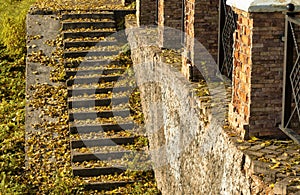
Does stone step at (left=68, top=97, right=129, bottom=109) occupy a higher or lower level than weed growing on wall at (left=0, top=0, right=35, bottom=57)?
lower

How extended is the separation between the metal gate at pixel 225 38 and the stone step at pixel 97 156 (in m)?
2.79

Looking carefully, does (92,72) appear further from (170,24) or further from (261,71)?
(261,71)

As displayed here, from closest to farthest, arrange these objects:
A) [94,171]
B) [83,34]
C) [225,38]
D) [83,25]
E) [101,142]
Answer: [225,38], [94,171], [101,142], [83,34], [83,25]

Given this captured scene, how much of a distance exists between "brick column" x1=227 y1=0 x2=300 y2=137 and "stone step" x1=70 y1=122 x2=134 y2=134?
4917 mm

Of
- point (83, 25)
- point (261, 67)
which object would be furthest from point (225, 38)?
point (83, 25)

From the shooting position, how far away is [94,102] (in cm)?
1052

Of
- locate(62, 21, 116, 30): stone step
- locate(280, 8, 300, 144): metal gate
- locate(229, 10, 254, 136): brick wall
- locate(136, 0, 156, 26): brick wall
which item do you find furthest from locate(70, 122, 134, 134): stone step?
locate(280, 8, 300, 144): metal gate

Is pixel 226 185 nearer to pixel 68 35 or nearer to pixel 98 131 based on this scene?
pixel 98 131

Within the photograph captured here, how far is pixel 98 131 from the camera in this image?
9.96m

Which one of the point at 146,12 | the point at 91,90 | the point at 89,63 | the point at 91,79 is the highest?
the point at 146,12

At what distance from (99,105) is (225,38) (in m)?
3.89

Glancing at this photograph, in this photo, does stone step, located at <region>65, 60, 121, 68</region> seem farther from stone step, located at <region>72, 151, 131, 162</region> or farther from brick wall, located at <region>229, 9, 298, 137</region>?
brick wall, located at <region>229, 9, 298, 137</region>

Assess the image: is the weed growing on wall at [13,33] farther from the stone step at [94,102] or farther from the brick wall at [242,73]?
the brick wall at [242,73]

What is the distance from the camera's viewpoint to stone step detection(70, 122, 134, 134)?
9.90m
